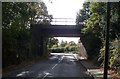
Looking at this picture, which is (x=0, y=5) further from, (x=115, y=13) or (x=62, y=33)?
(x=62, y=33)

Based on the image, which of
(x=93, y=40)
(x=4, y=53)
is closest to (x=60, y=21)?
(x=93, y=40)

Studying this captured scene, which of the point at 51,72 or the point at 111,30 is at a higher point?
the point at 111,30

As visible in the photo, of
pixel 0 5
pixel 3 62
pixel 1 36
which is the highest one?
pixel 0 5

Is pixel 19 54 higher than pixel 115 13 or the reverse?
the reverse

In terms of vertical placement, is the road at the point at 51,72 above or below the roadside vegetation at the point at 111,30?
below

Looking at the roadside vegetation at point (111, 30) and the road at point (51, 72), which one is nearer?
the road at point (51, 72)

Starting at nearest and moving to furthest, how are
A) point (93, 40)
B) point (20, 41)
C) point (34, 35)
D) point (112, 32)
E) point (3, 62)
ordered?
point (112, 32)
point (3, 62)
point (20, 41)
point (93, 40)
point (34, 35)

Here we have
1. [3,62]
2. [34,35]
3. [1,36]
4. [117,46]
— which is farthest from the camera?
[34,35]

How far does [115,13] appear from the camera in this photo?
28.1m

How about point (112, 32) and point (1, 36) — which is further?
point (1, 36)

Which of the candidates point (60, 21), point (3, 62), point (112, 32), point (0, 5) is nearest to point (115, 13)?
point (112, 32)

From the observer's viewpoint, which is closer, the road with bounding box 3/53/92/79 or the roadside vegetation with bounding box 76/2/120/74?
the road with bounding box 3/53/92/79

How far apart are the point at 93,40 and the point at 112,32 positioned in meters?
21.2

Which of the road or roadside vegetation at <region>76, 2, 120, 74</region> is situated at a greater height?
roadside vegetation at <region>76, 2, 120, 74</region>
